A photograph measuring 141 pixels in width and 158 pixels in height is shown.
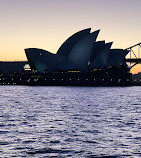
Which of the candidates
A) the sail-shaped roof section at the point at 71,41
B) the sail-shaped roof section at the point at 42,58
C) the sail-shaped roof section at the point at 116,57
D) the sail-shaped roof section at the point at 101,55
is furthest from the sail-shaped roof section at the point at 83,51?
the sail-shaped roof section at the point at 116,57

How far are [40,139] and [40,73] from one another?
126397 mm

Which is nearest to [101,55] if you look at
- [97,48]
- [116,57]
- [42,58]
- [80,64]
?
[97,48]

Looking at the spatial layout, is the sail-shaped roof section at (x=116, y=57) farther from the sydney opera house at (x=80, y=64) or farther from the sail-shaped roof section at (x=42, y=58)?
the sail-shaped roof section at (x=42, y=58)

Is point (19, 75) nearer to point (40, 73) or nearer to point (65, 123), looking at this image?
point (40, 73)

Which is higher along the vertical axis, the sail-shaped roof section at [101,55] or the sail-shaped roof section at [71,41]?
the sail-shaped roof section at [71,41]

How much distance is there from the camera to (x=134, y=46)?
164 m

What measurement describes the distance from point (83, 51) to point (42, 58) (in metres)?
20.5

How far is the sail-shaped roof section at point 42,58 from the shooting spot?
435ft

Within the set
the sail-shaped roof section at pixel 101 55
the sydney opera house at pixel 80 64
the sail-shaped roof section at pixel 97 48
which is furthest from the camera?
the sail-shaped roof section at pixel 101 55

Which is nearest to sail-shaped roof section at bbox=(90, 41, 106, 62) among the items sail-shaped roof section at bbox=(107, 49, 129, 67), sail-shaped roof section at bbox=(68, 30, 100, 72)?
sail-shaped roof section at bbox=(68, 30, 100, 72)

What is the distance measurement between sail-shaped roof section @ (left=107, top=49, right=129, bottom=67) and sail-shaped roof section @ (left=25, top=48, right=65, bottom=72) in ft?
68.3

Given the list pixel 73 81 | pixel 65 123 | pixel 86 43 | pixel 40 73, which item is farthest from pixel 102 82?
pixel 65 123

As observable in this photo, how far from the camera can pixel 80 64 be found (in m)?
129

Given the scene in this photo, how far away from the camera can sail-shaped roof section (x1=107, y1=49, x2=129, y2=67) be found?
142125mm
